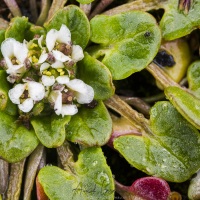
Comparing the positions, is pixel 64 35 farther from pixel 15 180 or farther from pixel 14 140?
pixel 15 180

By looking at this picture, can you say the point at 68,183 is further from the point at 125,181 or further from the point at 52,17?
the point at 52,17

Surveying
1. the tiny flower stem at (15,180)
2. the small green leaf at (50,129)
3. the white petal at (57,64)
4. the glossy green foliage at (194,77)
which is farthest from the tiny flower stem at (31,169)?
the glossy green foliage at (194,77)

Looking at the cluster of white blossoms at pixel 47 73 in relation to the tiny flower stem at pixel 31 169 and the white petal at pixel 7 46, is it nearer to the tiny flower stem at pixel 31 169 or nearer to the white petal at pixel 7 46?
the white petal at pixel 7 46

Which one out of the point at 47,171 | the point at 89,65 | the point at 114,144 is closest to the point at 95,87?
the point at 89,65

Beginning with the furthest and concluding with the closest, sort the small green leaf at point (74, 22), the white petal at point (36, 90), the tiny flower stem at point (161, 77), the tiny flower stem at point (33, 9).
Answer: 1. the tiny flower stem at point (33, 9)
2. the tiny flower stem at point (161, 77)
3. the small green leaf at point (74, 22)
4. the white petal at point (36, 90)

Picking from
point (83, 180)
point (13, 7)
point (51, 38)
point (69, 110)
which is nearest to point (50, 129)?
point (69, 110)

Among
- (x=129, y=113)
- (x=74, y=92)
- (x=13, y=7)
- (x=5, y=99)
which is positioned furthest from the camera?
(x=13, y=7)

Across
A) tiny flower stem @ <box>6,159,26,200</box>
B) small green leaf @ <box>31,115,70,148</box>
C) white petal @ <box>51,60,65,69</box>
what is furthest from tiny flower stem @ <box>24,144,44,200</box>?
Result: white petal @ <box>51,60,65,69</box>
